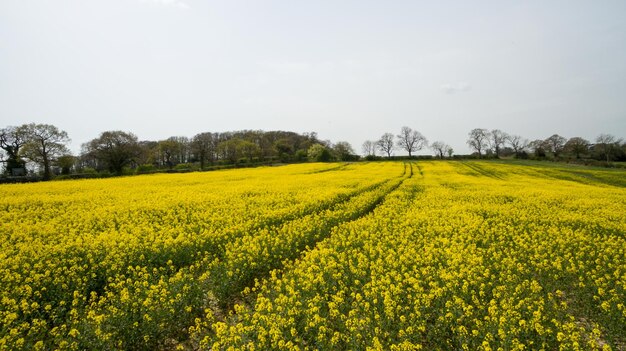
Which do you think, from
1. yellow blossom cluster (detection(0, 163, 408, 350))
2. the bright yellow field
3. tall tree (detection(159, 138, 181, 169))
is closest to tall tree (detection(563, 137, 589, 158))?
the bright yellow field

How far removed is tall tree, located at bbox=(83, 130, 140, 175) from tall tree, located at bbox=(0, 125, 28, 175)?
11242 mm

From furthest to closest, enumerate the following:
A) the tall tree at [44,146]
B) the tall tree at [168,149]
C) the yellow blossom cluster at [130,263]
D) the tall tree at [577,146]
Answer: the tall tree at [577,146]
the tall tree at [168,149]
the tall tree at [44,146]
the yellow blossom cluster at [130,263]

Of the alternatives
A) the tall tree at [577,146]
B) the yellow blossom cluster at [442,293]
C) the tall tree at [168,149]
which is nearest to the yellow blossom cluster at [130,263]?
the yellow blossom cluster at [442,293]

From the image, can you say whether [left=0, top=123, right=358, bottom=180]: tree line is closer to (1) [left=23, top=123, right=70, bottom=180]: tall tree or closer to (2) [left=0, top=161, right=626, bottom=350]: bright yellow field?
(1) [left=23, top=123, right=70, bottom=180]: tall tree

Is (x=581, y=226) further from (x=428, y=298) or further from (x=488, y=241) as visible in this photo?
(x=428, y=298)

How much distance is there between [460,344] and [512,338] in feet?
2.75

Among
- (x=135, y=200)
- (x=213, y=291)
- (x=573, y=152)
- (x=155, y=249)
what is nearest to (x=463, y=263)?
(x=213, y=291)

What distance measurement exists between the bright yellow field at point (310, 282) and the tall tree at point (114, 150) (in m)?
54.8

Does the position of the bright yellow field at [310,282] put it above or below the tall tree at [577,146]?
below

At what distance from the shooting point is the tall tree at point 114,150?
216 ft

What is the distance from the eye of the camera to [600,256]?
10.0 meters

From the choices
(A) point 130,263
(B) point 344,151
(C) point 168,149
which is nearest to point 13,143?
(C) point 168,149

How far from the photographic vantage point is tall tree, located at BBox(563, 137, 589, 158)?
93.9 meters

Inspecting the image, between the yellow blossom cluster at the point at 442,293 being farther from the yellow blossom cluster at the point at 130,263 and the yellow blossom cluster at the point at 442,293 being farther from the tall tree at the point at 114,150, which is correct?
the tall tree at the point at 114,150
